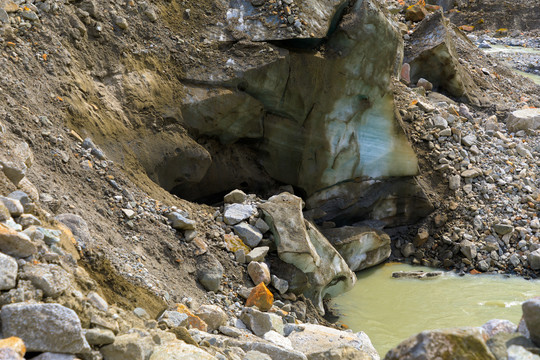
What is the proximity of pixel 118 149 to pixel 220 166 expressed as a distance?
75.8 inches

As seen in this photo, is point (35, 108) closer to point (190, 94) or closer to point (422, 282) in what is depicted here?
point (190, 94)

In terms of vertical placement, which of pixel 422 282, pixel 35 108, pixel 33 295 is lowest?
pixel 422 282

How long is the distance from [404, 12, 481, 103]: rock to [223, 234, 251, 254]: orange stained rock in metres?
7.02

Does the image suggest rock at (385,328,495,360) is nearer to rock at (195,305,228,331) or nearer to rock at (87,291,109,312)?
rock at (87,291,109,312)

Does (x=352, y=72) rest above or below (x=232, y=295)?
above

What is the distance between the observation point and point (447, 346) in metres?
2.63

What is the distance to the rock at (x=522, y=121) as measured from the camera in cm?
1184

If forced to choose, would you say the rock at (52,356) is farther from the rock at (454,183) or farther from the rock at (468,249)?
the rock at (454,183)

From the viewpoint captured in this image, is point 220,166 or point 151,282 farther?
point 220,166

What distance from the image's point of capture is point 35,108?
244 inches

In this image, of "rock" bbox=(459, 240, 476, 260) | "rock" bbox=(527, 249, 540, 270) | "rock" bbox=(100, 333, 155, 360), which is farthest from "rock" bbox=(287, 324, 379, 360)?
"rock" bbox=(527, 249, 540, 270)

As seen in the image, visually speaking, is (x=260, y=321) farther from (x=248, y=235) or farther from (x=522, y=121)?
(x=522, y=121)

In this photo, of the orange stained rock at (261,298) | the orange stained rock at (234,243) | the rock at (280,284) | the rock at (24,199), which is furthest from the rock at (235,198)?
the rock at (24,199)

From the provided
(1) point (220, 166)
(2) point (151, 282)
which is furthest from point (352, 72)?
(2) point (151, 282)
